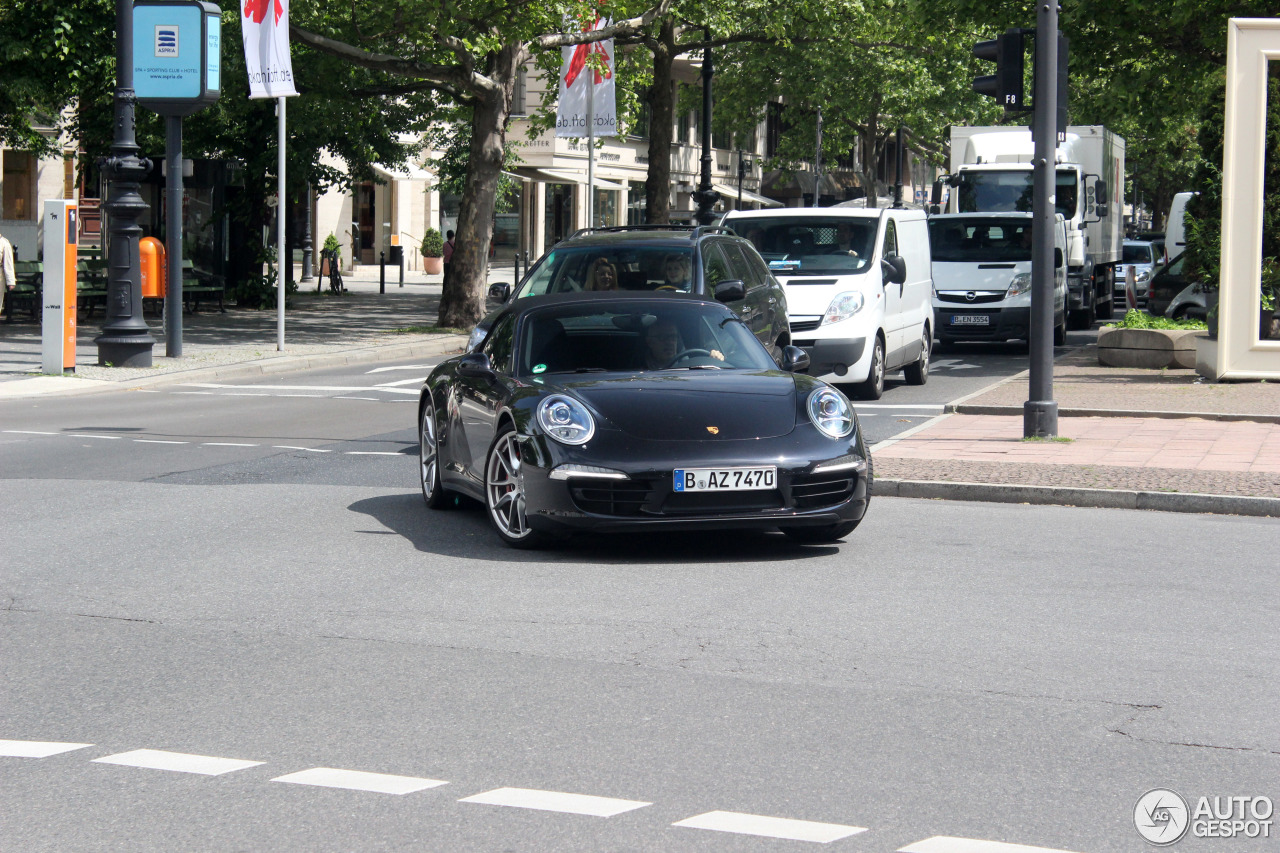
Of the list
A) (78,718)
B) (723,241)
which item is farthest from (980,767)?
(723,241)

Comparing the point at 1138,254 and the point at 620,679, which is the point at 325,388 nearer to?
the point at 620,679

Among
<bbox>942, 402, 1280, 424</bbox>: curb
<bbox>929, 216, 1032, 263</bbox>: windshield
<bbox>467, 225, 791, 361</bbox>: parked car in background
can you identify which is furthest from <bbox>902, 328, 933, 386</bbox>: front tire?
<bbox>467, 225, 791, 361</bbox>: parked car in background

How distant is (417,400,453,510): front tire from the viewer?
33.9 feet

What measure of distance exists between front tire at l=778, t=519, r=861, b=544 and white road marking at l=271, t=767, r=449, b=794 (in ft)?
13.9

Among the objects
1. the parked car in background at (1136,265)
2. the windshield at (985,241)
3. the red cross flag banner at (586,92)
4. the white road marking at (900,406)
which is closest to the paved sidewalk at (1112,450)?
the white road marking at (900,406)

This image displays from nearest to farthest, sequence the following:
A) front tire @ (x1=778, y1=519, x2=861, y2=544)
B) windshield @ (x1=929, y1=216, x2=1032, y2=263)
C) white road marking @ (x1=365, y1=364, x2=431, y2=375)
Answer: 1. front tire @ (x1=778, y1=519, x2=861, y2=544)
2. white road marking @ (x1=365, y1=364, x2=431, y2=375)
3. windshield @ (x1=929, y1=216, x2=1032, y2=263)

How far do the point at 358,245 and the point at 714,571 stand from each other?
51373 mm

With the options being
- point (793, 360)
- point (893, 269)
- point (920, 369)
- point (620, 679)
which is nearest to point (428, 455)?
→ point (793, 360)

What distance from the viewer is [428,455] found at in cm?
1055

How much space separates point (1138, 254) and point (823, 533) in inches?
1627

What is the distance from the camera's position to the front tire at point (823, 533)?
8.92 m

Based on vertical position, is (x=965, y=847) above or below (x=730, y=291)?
below

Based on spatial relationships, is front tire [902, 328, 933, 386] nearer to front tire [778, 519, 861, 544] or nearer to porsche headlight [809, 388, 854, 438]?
front tire [778, 519, 861, 544]

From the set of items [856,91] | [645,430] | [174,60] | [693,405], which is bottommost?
[645,430]
